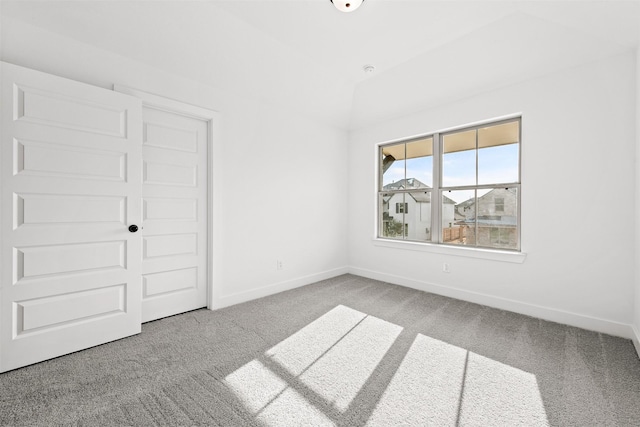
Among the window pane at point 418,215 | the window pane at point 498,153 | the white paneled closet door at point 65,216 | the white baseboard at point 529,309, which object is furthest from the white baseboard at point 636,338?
the white paneled closet door at point 65,216

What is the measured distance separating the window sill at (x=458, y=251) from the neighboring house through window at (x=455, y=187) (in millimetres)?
154

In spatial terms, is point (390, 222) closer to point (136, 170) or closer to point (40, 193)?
point (136, 170)

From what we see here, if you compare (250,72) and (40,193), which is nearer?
(40,193)

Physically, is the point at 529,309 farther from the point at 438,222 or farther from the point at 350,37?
the point at 350,37

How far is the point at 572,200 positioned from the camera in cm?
268

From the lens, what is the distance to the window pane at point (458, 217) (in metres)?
3.52

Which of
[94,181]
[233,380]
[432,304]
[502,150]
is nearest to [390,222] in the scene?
[432,304]

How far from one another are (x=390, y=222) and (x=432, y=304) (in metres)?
1.49

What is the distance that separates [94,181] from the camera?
2.26 metres

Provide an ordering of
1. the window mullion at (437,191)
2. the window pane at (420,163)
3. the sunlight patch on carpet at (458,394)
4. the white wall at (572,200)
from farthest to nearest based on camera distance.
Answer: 1. the window pane at (420,163)
2. the window mullion at (437,191)
3. the white wall at (572,200)
4. the sunlight patch on carpet at (458,394)

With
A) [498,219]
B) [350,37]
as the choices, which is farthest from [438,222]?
[350,37]

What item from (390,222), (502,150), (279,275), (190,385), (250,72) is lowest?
(190,385)

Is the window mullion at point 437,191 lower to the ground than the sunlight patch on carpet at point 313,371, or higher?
higher

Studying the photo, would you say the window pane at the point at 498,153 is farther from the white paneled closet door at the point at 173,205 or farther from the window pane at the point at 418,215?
the white paneled closet door at the point at 173,205
